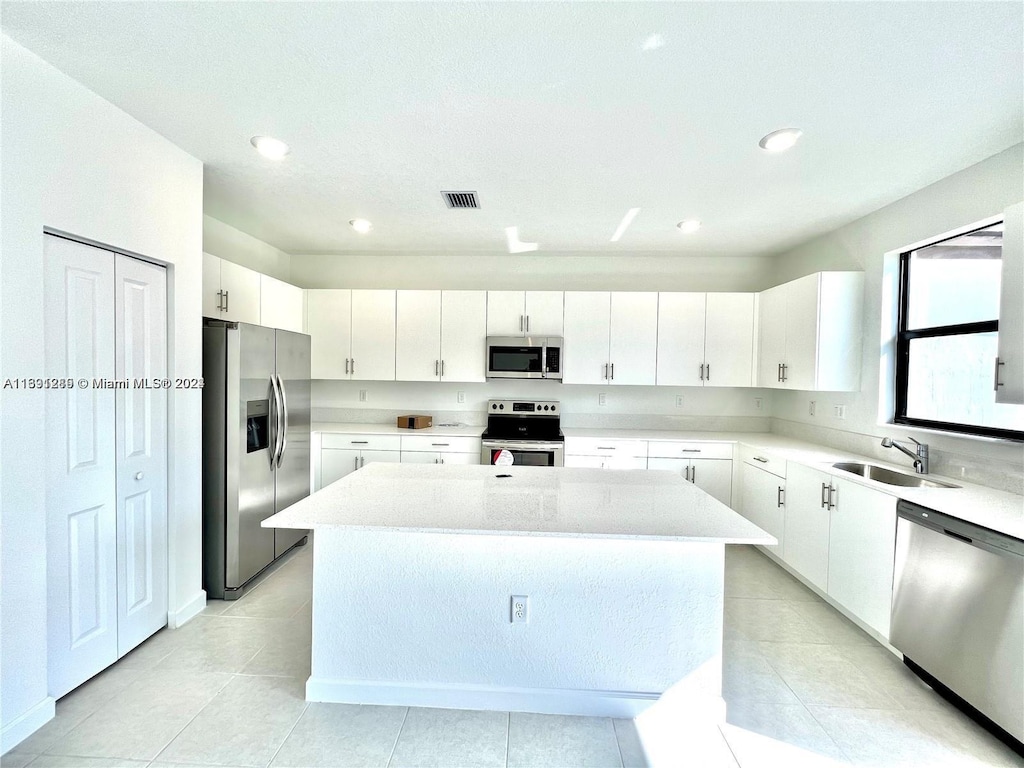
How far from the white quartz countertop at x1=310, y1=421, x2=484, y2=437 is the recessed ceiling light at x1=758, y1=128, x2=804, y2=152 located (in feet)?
9.70

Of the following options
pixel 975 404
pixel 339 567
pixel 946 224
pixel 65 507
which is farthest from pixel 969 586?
pixel 65 507

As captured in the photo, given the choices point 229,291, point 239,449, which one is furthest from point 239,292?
point 239,449

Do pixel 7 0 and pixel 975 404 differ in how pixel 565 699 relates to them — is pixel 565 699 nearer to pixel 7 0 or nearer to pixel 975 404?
pixel 975 404

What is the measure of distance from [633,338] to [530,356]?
3.16 feet

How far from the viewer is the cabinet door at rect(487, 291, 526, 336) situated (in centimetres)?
446

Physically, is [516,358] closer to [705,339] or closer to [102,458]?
[705,339]

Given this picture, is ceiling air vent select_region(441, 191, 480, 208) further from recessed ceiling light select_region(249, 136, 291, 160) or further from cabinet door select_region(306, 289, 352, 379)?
cabinet door select_region(306, 289, 352, 379)

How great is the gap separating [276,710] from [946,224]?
13.5 ft

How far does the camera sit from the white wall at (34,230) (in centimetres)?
170

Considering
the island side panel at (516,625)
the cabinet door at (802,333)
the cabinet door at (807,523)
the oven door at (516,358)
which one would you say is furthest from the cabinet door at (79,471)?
the cabinet door at (802,333)

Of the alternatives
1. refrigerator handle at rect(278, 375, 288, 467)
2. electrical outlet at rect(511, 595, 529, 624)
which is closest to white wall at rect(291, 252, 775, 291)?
refrigerator handle at rect(278, 375, 288, 467)

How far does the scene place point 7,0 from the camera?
152 centimetres

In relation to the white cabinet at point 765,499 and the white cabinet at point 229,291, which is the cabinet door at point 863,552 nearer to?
the white cabinet at point 765,499

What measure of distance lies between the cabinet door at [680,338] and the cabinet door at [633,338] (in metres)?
0.07
